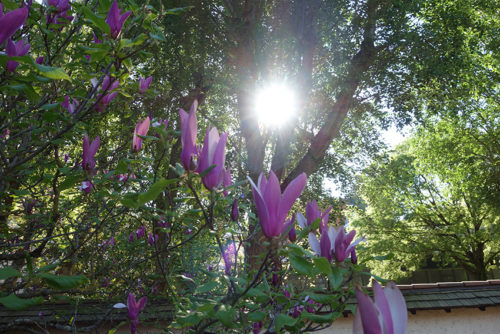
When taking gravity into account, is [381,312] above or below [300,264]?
below

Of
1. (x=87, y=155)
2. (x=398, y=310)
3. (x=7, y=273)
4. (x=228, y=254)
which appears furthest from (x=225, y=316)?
(x=228, y=254)

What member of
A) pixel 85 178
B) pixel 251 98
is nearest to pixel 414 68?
pixel 251 98

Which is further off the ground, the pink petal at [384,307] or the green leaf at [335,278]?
the green leaf at [335,278]

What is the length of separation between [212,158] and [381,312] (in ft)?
1.97

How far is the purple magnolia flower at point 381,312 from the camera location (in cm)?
70

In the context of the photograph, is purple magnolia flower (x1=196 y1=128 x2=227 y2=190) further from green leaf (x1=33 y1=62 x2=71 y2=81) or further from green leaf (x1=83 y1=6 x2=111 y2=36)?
green leaf (x1=83 y1=6 x2=111 y2=36)

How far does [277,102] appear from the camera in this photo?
854cm

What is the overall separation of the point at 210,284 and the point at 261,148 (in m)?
7.53

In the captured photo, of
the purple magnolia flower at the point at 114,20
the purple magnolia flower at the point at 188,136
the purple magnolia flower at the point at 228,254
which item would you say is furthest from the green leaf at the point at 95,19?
the purple magnolia flower at the point at 228,254

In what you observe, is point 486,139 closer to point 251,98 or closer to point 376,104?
point 376,104

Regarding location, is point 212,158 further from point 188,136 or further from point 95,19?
point 95,19

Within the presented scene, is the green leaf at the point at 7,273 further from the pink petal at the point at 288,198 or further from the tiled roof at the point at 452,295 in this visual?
the tiled roof at the point at 452,295

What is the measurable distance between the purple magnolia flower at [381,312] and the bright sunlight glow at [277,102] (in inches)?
305

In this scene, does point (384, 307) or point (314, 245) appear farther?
point (314, 245)
